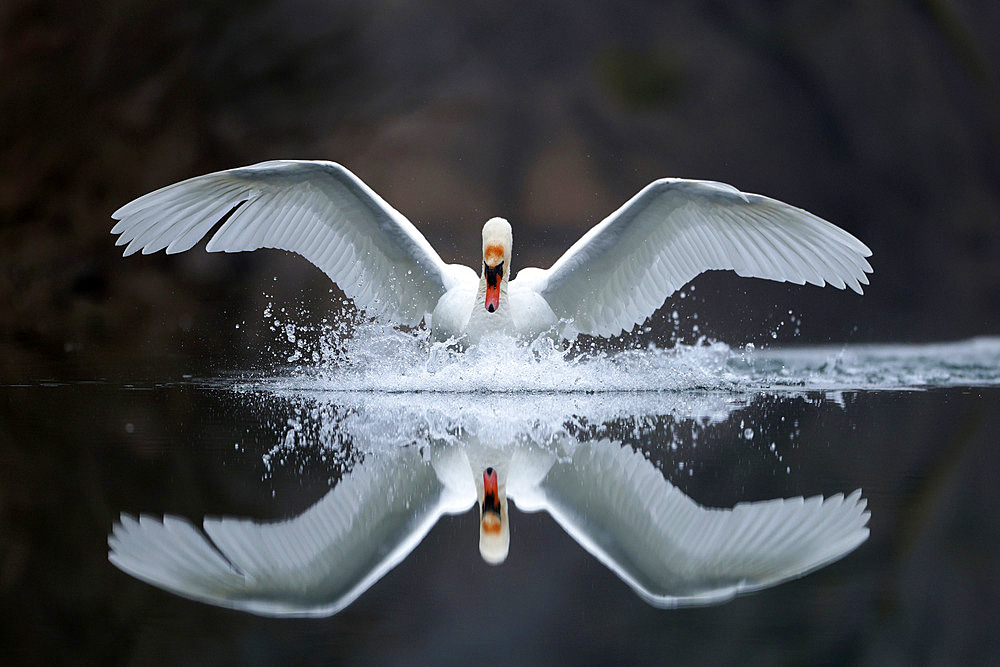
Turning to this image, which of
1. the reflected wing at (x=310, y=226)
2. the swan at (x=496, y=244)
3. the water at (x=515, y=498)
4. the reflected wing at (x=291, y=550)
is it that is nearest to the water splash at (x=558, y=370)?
the water at (x=515, y=498)

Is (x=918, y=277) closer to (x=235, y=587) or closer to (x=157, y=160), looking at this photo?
(x=157, y=160)

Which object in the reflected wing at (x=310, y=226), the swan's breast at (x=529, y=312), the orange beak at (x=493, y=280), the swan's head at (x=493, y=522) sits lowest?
the swan's head at (x=493, y=522)

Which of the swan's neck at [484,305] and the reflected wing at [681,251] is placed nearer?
the reflected wing at [681,251]

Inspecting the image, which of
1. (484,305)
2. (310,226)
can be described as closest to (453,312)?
(484,305)

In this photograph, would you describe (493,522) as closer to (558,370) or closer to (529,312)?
(529,312)

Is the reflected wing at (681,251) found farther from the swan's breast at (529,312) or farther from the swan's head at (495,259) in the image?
the swan's head at (495,259)

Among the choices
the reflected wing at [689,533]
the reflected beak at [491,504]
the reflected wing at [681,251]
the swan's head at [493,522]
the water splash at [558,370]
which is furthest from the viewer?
the water splash at [558,370]
